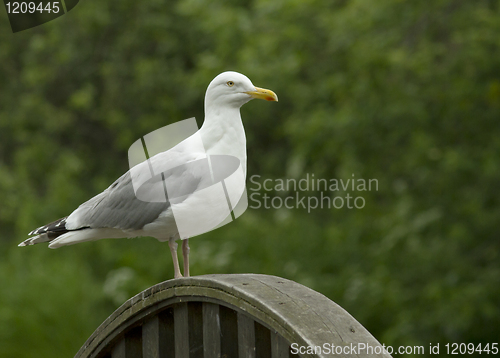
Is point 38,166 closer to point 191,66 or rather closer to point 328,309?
point 191,66

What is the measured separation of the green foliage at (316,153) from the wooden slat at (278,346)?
3.15 metres

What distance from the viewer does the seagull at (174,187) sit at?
6.68ft

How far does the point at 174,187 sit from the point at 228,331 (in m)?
0.66

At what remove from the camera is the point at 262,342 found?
146cm

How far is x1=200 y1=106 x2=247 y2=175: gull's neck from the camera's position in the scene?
80.0 inches

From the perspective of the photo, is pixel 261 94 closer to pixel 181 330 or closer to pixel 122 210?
pixel 122 210

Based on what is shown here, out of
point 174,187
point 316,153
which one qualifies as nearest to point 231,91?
point 174,187

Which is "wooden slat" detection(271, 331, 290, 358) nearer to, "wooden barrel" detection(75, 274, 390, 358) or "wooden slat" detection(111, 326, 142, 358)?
"wooden barrel" detection(75, 274, 390, 358)

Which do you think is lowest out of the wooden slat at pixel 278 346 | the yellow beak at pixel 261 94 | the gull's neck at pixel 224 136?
the wooden slat at pixel 278 346

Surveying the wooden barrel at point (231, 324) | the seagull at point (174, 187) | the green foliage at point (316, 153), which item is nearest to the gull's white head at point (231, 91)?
the seagull at point (174, 187)

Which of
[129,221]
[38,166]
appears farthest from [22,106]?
[129,221]

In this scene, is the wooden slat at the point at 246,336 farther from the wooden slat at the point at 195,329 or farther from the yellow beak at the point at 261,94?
the yellow beak at the point at 261,94

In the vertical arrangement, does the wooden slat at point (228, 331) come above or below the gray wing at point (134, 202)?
below

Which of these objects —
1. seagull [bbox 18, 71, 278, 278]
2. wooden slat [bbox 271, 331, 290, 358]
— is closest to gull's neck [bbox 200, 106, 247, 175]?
seagull [bbox 18, 71, 278, 278]
